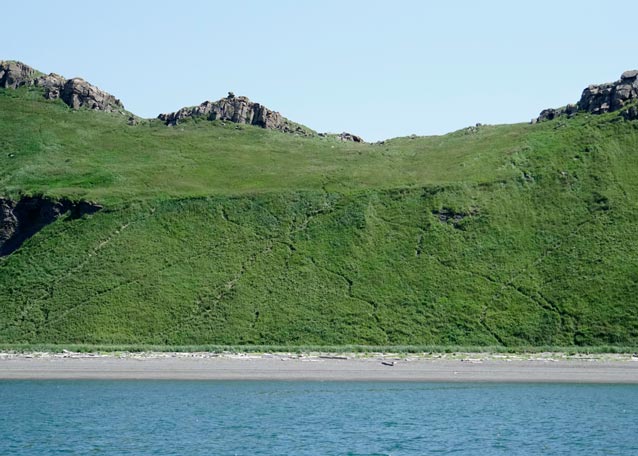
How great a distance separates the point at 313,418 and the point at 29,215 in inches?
2345

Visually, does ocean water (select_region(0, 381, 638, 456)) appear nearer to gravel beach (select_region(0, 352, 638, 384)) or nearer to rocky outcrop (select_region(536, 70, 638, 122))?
gravel beach (select_region(0, 352, 638, 384))

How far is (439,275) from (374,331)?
10751mm

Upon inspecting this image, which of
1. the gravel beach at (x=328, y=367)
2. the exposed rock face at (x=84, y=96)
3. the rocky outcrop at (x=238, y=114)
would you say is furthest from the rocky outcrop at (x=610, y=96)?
the exposed rock face at (x=84, y=96)

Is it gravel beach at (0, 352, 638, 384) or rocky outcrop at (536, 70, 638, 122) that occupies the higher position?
rocky outcrop at (536, 70, 638, 122)

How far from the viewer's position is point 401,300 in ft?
240

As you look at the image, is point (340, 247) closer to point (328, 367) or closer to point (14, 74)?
point (328, 367)

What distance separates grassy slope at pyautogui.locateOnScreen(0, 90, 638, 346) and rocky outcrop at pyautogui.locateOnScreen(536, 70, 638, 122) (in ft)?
9.83

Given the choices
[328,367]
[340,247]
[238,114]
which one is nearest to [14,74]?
[238,114]

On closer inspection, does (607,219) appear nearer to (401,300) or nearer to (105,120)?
(401,300)

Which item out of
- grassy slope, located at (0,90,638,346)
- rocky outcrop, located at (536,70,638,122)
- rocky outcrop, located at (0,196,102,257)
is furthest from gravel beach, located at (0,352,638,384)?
rocky outcrop, located at (536,70,638,122)

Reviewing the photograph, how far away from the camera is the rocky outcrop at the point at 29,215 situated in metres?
89.2

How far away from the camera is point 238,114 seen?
130 metres

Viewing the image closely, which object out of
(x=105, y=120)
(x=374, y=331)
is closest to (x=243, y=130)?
(x=105, y=120)

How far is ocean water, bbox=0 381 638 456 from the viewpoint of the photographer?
3669cm
